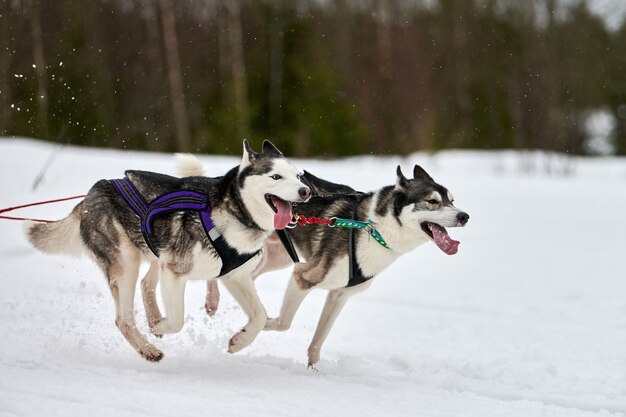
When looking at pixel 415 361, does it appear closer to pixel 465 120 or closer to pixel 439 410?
pixel 439 410

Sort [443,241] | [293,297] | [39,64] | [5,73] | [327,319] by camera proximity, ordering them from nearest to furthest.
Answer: [443,241], [293,297], [327,319], [5,73], [39,64]

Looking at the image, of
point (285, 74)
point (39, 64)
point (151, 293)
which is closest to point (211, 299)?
point (151, 293)

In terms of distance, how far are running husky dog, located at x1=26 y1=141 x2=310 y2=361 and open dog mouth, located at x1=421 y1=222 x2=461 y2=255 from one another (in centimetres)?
82

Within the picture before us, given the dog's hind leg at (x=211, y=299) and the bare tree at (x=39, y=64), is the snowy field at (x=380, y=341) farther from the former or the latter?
the bare tree at (x=39, y=64)

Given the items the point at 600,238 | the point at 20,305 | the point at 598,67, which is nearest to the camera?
the point at 20,305

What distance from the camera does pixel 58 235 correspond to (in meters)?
4.43

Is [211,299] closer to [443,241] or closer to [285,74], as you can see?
[443,241]

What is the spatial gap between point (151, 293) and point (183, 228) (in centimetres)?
79

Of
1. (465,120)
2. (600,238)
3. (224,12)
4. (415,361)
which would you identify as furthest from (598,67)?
(415,361)

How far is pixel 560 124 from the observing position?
18078 millimetres

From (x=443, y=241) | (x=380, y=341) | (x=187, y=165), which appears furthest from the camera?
(x=380, y=341)

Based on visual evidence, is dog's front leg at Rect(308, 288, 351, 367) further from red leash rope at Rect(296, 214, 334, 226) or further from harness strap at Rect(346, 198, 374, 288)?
red leash rope at Rect(296, 214, 334, 226)

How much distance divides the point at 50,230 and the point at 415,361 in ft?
7.80

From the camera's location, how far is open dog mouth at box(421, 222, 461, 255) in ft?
13.1
